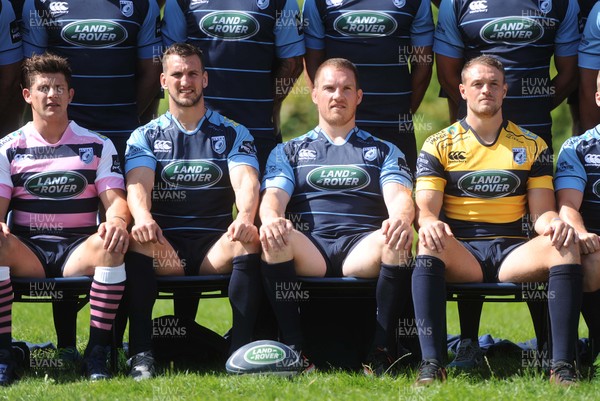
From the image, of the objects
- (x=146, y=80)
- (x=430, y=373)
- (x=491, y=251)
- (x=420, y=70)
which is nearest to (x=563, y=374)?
(x=430, y=373)

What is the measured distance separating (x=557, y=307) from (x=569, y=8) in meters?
2.38

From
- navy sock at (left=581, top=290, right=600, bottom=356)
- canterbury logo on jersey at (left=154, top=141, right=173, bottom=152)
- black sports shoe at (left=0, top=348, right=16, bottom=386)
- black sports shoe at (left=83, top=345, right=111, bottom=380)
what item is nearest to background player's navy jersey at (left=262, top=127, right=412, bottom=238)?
canterbury logo on jersey at (left=154, top=141, right=173, bottom=152)

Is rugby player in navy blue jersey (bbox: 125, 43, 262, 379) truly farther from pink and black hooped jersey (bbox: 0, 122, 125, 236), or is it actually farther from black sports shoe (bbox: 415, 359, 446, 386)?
black sports shoe (bbox: 415, 359, 446, 386)

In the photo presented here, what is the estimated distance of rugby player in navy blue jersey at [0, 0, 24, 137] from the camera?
22.7 feet

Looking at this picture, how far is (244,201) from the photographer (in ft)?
20.1

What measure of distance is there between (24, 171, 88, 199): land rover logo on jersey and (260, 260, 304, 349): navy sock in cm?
125

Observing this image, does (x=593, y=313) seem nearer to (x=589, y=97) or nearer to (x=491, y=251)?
(x=491, y=251)

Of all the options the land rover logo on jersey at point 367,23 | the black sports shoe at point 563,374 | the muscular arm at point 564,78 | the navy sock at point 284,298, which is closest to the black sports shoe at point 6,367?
the navy sock at point 284,298

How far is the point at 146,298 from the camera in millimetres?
5848

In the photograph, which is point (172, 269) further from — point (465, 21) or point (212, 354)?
point (465, 21)

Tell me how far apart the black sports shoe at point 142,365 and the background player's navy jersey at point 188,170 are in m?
0.86

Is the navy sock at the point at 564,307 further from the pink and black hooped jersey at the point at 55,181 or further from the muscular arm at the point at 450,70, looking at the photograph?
the pink and black hooped jersey at the point at 55,181

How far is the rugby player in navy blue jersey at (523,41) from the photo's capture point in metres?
6.87

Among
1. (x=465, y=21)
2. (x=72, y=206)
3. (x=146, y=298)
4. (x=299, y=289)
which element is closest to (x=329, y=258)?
(x=299, y=289)
